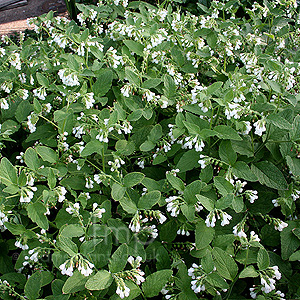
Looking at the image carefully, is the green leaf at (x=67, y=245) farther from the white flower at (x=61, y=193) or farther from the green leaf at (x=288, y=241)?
the green leaf at (x=288, y=241)

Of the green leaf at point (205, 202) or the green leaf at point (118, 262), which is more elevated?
the green leaf at point (205, 202)

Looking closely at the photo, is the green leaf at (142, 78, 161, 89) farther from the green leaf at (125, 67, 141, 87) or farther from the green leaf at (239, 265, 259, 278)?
the green leaf at (239, 265, 259, 278)

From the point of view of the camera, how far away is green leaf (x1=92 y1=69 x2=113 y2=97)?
2240 mm

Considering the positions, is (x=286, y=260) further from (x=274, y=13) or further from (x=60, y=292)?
(x=274, y=13)

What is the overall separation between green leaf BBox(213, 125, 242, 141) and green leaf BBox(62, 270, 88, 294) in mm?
996

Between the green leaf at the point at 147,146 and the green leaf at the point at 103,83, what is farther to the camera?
the green leaf at the point at 103,83

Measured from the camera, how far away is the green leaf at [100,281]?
1.41 m

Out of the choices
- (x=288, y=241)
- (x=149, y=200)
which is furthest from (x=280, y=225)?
(x=149, y=200)

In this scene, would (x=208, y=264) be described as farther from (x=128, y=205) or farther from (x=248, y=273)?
(x=128, y=205)

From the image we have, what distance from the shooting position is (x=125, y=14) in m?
3.06

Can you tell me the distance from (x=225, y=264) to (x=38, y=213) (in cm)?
96

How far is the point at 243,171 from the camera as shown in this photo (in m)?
1.83

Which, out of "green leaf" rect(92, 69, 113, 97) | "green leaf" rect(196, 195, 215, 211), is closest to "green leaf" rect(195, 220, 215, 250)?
"green leaf" rect(196, 195, 215, 211)

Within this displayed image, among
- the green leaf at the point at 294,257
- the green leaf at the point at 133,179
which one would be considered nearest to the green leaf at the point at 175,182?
the green leaf at the point at 133,179
